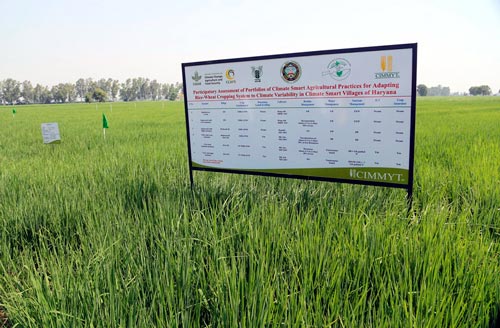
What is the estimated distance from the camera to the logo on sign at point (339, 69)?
8.43 ft

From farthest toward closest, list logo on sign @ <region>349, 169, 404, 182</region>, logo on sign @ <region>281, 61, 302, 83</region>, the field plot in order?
A: logo on sign @ <region>281, 61, 302, 83</region> → logo on sign @ <region>349, 169, 404, 182</region> → the field plot

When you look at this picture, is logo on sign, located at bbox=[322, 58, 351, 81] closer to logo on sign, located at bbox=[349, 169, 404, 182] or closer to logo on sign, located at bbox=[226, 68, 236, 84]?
logo on sign, located at bbox=[349, 169, 404, 182]

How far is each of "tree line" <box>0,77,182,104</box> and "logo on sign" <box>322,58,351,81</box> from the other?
98.7 meters

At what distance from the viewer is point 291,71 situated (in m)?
2.82

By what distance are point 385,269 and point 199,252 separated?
37.5 inches

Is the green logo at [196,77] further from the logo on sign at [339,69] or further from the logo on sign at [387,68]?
the logo on sign at [387,68]

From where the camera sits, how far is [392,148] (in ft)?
8.25

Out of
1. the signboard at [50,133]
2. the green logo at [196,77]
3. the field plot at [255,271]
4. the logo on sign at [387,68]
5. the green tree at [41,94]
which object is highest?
the green tree at [41,94]

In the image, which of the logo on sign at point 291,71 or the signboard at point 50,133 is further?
the signboard at point 50,133

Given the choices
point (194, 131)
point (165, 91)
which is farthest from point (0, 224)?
point (165, 91)

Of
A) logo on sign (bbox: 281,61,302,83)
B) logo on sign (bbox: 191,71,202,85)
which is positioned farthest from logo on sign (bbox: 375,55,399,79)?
logo on sign (bbox: 191,71,202,85)

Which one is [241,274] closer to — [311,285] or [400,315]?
[311,285]

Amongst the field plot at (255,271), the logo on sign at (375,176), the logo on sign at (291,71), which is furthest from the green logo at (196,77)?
the logo on sign at (375,176)

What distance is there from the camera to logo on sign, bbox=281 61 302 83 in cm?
279
